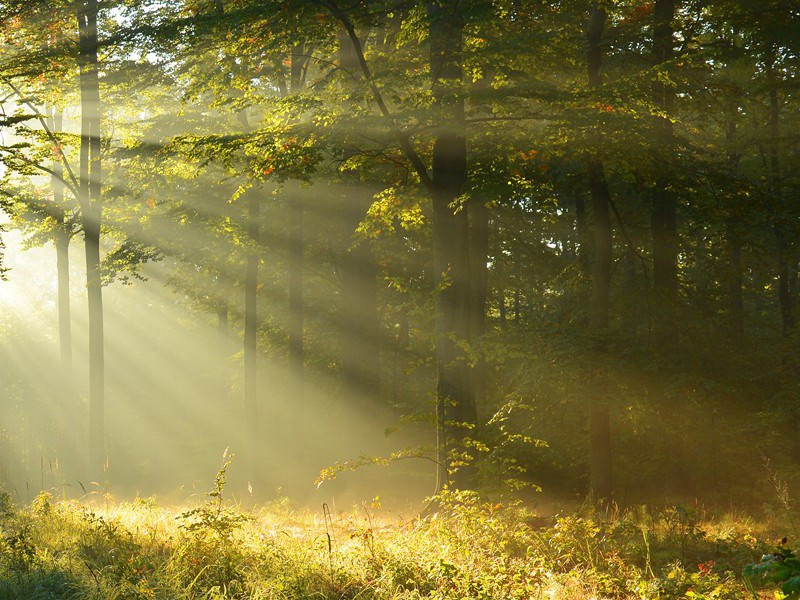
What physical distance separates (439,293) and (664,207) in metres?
5.79

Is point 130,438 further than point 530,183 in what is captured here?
Yes

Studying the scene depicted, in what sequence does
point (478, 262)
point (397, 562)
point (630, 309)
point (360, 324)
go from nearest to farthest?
point (397, 562), point (630, 309), point (478, 262), point (360, 324)

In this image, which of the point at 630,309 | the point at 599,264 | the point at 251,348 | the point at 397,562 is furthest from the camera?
the point at 251,348

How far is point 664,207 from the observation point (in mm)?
14328

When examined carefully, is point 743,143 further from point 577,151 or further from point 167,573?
point 167,573

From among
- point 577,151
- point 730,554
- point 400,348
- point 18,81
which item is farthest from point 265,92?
point 730,554

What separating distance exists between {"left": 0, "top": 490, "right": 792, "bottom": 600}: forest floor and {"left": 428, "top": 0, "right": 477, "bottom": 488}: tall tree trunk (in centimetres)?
214

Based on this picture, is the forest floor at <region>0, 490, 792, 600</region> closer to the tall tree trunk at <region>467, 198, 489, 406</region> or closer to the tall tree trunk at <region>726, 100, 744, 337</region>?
the tall tree trunk at <region>726, 100, 744, 337</region>

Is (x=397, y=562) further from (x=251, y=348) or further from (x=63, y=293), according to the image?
(x=63, y=293)

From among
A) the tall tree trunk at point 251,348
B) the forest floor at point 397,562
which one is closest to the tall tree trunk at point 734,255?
the forest floor at point 397,562

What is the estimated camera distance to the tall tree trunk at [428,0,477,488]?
10602 millimetres

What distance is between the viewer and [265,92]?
20703 millimetres

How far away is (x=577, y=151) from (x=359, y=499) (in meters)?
11.7

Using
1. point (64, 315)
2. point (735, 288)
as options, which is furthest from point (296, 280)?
point (64, 315)
